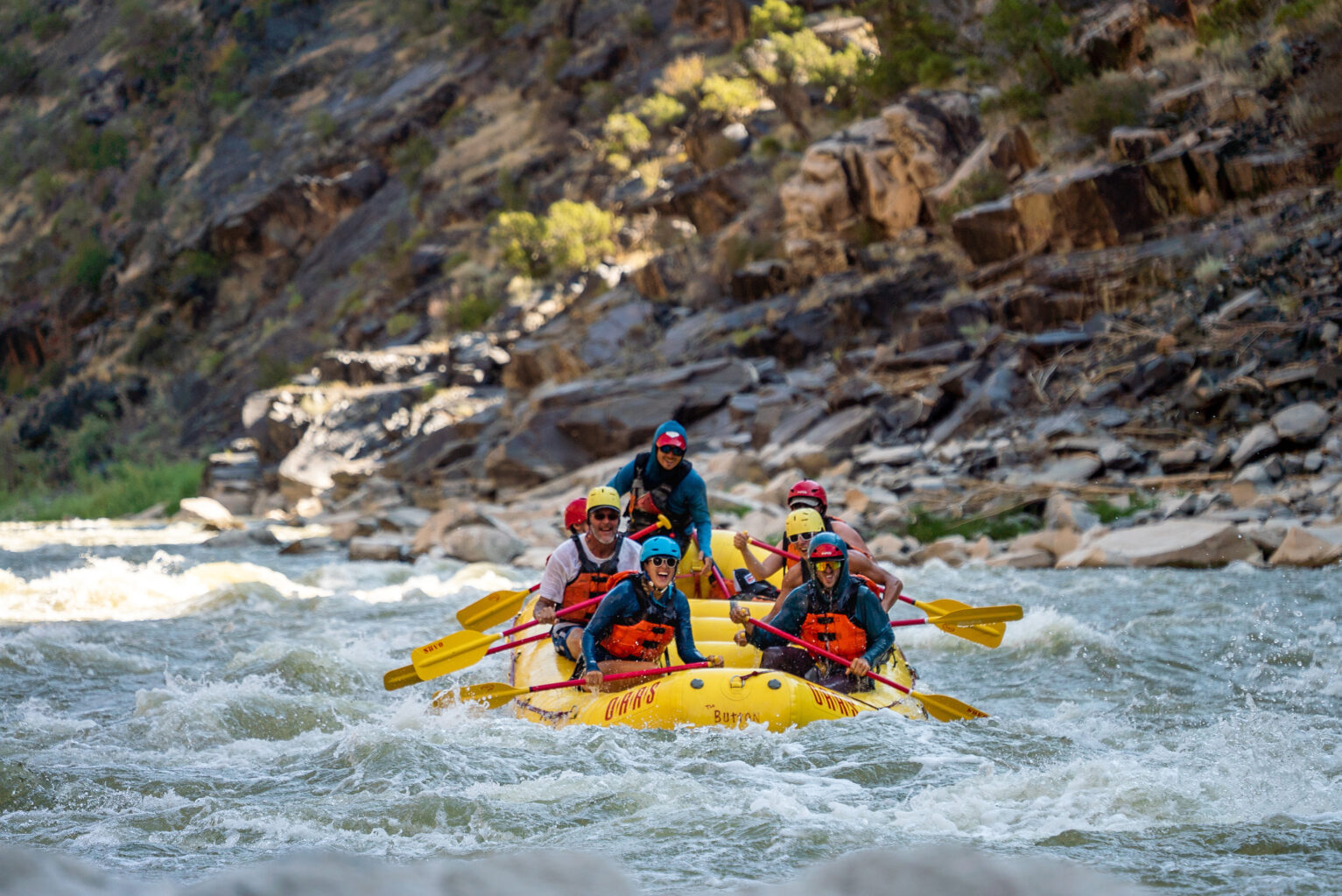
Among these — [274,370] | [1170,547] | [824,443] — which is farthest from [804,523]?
[274,370]

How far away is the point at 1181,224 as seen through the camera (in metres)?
15.3

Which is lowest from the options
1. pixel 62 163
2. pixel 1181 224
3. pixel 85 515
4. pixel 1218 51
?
pixel 85 515

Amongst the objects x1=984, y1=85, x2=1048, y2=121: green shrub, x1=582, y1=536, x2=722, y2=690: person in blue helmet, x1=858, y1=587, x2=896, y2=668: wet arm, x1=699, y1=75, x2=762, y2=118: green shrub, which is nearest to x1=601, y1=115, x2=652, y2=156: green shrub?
x1=699, y1=75, x2=762, y2=118: green shrub

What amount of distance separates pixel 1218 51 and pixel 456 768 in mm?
15896

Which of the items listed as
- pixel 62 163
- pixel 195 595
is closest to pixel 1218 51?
pixel 195 595

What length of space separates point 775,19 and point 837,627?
27.1 m

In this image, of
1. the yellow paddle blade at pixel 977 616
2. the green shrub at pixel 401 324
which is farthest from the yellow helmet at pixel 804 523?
the green shrub at pixel 401 324

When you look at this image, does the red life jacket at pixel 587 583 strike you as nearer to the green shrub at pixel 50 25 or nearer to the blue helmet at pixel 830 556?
the blue helmet at pixel 830 556

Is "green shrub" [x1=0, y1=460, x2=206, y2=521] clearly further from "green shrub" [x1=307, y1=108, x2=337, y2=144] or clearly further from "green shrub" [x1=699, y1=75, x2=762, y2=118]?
"green shrub" [x1=699, y1=75, x2=762, y2=118]

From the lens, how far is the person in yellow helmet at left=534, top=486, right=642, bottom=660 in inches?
242

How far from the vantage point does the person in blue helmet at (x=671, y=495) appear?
23.7 ft

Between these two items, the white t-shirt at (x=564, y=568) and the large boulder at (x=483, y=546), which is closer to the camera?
the white t-shirt at (x=564, y=568)

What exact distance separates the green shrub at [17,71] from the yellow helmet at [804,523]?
64.4 meters

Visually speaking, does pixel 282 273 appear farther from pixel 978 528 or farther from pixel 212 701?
pixel 212 701
